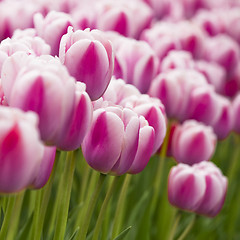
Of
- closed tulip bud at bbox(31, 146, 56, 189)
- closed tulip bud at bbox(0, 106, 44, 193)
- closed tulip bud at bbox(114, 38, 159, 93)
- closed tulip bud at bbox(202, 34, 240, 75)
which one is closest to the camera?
closed tulip bud at bbox(0, 106, 44, 193)

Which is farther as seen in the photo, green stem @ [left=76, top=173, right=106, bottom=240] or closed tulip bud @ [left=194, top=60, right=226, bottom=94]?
closed tulip bud @ [left=194, top=60, right=226, bottom=94]

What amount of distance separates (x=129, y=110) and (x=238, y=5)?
2382 millimetres

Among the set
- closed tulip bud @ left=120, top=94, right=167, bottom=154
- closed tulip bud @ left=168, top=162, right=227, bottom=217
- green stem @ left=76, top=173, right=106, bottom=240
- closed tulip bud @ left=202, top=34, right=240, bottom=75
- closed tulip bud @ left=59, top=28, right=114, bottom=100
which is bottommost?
closed tulip bud @ left=168, top=162, right=227, bottom=217

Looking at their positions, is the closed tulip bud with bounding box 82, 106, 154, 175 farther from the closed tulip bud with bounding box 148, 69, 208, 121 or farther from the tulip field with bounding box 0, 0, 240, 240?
the closed tulip bud with bounding box 148, 69, 208, 121

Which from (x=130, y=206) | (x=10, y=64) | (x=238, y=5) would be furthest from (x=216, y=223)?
(x=238, y=5)

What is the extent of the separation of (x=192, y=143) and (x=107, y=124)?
1.63ft

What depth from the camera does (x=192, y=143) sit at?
1.16m

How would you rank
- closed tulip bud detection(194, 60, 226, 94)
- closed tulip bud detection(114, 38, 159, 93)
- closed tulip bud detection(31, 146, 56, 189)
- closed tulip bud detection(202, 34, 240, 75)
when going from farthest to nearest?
closed tulip bud detection(202, 34, 240, 75)
closed tulip bud detection(194, 60, 226, 94)
closed tulip bud detection(114, 38, 159, 93)
closed tulip bud detection(31, 146, 56, 189)

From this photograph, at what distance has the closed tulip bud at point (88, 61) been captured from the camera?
2.34 ft

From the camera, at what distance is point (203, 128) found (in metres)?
1.21

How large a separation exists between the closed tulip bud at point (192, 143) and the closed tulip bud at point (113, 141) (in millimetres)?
449

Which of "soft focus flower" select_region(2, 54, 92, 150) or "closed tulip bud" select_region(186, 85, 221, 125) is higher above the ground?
"soft focus flower" select_region(2, 54, 92, 150)

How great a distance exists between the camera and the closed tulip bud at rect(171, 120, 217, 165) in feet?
3.82

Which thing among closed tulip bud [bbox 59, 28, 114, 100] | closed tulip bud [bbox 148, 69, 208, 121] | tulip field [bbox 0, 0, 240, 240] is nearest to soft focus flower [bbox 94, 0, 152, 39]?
tulip field [bbox 0, 0, 240, 240]
